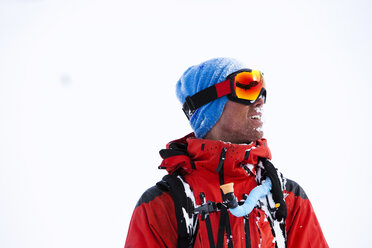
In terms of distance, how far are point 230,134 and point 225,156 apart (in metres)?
0.22

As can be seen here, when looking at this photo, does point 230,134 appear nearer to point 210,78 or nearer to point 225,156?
point 225,156

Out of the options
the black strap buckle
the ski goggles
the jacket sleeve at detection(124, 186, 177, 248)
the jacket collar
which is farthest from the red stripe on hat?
the jacket sleeve at detection(124, 186, 177, 248)

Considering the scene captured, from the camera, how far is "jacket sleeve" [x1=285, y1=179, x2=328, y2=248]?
5.94 ft

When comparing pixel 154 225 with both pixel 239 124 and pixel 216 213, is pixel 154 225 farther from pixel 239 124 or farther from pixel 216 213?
pixel 239 124

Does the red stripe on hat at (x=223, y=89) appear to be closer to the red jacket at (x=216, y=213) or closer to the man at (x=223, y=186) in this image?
the man at (x=223, y=186)

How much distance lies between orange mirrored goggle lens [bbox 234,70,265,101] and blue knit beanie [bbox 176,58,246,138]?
0.27 feet

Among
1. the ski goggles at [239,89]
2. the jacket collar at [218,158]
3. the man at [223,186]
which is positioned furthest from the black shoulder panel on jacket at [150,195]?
the ski goggles at [239,89]

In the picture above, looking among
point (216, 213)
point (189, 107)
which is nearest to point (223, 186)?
point (216, 213)

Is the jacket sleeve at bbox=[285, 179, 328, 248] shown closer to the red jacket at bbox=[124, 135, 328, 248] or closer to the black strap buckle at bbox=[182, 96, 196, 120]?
the red jacket at bbox=[124, 135, 328, 248]

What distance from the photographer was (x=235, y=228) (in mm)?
1709

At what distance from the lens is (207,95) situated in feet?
6.76

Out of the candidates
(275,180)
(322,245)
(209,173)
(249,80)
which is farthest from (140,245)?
(249,80)

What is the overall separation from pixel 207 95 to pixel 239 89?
0.69 feet

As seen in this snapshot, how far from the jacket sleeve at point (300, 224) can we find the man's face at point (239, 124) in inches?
15.5
